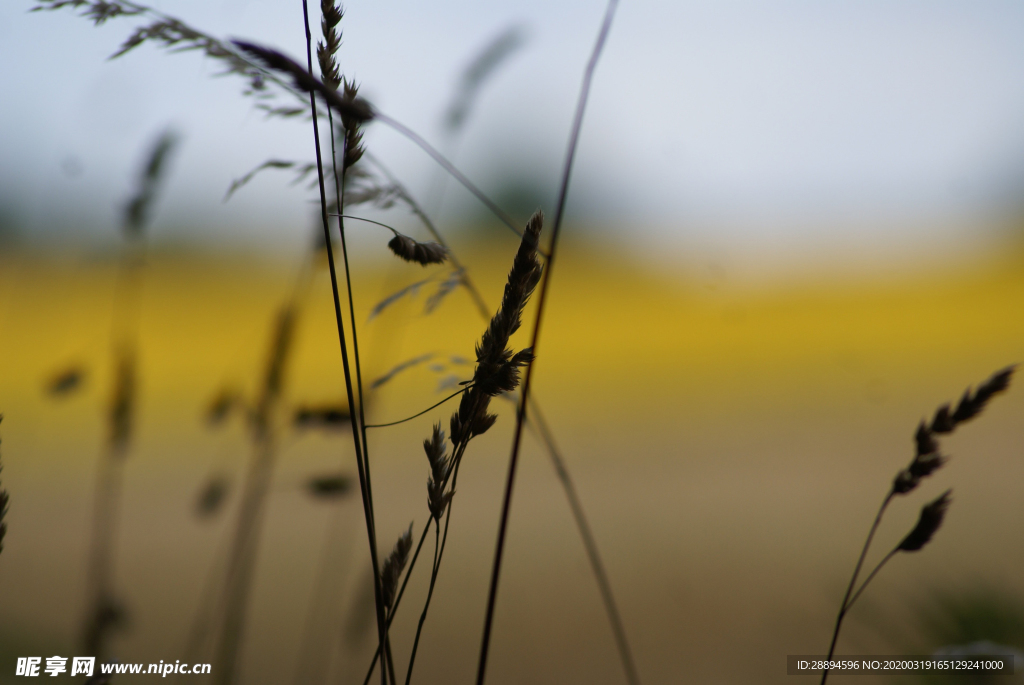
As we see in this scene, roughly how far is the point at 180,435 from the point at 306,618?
80 centimetres

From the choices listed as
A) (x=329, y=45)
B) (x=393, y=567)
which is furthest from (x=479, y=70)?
(x=393, y=567)

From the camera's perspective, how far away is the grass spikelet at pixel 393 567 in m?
0.37

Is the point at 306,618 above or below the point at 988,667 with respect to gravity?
above

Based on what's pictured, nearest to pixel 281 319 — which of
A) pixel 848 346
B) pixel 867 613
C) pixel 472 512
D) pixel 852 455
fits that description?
pixel 472 512

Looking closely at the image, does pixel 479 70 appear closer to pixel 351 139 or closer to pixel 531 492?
pixel 351 139

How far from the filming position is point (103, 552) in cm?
81

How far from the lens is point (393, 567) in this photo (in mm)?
369

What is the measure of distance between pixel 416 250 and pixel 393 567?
0.21 m

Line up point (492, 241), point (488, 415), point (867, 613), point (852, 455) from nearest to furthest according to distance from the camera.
→ point (488, 415) < point (867, 613) < point (852, 455) < point (492, 241)

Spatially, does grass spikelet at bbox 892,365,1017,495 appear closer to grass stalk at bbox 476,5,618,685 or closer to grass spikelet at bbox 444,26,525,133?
grass stalk at bbox 476,5,618,685

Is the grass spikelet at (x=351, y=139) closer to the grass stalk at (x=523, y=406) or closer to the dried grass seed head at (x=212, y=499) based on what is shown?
the grass stalk at (x=523, y=406)

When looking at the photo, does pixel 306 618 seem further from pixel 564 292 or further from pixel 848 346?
pixel 848 346

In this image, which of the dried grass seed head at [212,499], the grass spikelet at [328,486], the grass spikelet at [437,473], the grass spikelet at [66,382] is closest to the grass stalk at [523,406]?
the grass spikelet at [437,473]

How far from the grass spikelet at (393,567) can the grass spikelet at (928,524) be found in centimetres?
38
